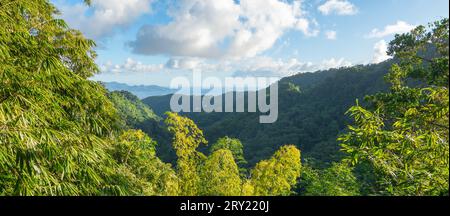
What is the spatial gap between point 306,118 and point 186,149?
4768 cm

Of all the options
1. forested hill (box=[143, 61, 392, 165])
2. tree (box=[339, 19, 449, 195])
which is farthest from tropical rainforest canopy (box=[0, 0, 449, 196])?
forested hill (box=[143, 61, 392, 165])

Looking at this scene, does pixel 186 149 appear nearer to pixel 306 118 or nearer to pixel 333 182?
pixel 333 182

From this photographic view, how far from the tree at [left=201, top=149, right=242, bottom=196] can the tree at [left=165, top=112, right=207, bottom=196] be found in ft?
0.80

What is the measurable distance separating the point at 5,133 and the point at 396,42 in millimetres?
13829

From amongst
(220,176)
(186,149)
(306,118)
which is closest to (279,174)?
(220,176)

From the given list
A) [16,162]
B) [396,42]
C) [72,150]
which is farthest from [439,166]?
[396,42]

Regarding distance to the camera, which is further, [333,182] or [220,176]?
[333,182]

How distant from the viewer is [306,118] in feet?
176

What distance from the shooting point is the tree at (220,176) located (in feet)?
29.0

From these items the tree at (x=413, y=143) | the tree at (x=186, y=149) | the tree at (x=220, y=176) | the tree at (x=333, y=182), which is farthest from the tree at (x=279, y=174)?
the tree at (x=413, y=143)

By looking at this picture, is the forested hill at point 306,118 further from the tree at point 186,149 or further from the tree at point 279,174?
the tree at point 186,149

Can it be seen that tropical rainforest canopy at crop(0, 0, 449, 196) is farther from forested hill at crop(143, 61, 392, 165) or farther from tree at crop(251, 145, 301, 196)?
forested hill at crop(143, 61, 392, 165)
